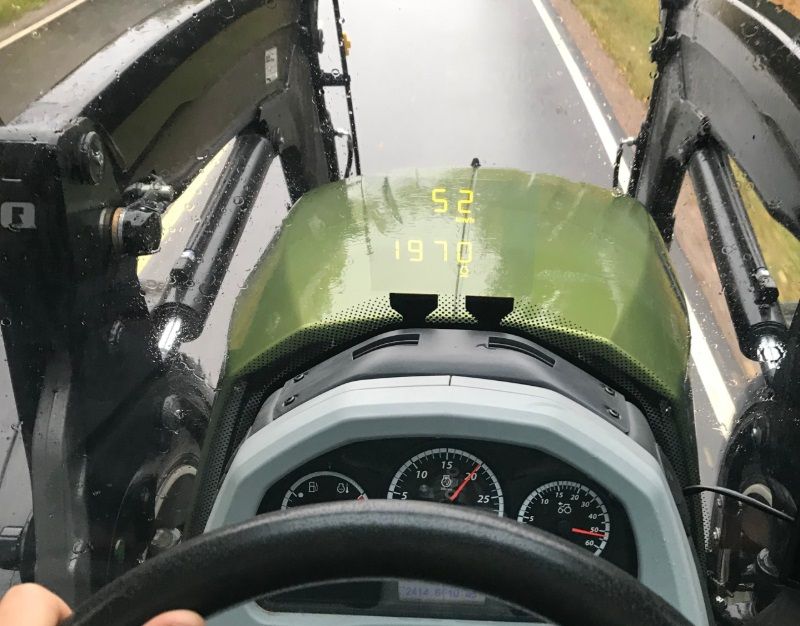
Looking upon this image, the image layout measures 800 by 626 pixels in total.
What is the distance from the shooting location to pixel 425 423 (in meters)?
1.19

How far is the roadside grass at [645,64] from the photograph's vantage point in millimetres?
2002

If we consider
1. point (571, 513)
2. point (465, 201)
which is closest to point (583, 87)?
point (465, 201)

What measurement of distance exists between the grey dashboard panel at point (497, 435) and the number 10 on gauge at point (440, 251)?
1.25ft

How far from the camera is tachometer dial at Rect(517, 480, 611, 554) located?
1.29 metres

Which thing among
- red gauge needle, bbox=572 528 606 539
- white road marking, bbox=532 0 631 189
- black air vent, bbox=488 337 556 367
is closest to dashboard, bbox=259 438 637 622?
red gauge needle, bbox=572 528 606 539

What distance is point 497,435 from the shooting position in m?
1.18

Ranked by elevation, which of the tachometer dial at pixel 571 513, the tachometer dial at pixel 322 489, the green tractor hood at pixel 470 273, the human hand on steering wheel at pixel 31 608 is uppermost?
the green tractor hood at pixel 470 273

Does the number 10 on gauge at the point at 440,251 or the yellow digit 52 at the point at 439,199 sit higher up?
the yellow digit 52 at the point at 439,199

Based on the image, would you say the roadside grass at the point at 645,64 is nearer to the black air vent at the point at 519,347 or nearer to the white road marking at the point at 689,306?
the white road marking at the point at 689,306

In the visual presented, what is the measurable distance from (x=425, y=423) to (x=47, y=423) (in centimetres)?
77

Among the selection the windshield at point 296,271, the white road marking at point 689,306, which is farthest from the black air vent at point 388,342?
the white road marking at point 689,306

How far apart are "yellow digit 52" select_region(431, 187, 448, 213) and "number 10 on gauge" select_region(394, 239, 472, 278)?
17 centimetres

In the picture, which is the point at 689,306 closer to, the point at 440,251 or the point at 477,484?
the point at 440,251

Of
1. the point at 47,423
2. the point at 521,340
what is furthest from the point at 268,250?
the point at 521,340
